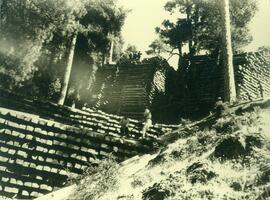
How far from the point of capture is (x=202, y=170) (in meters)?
7.96

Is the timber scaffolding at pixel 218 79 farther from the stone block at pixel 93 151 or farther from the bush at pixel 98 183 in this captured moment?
the bush at pixel 98 183

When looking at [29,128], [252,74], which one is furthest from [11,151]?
[252,74]

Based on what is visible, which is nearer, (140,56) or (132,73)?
(132,73)

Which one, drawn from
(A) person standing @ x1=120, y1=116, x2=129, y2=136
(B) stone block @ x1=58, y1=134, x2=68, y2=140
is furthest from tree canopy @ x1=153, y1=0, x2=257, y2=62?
(B) stone block @ x1=58, y1=134, x2=68, y2=140

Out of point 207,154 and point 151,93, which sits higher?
point 151,93

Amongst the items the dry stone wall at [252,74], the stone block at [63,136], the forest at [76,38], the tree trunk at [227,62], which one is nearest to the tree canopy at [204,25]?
the forest at [76,38]

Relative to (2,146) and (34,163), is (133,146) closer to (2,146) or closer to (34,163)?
(34,163)

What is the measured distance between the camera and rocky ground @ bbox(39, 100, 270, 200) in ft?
23.5

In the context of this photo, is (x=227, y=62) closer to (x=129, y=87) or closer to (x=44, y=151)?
(x=129, y=87)

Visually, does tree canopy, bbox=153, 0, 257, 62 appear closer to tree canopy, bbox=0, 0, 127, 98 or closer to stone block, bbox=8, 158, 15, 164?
tree canopy, bbox=0, 0, 127, 98

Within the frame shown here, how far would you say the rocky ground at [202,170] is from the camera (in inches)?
282

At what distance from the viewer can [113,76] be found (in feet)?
90.2

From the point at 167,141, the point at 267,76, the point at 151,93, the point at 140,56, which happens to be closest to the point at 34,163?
the point at 167,141

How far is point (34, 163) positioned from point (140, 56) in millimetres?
24016
